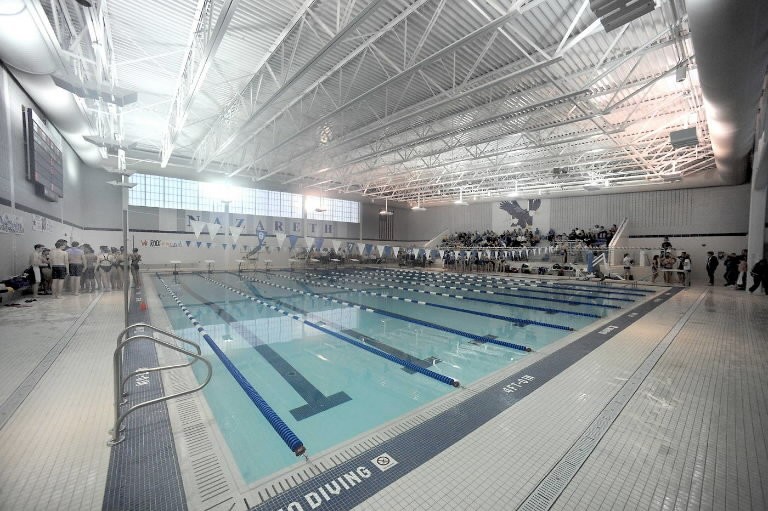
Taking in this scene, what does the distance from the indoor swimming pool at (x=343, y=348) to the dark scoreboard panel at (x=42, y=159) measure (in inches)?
152

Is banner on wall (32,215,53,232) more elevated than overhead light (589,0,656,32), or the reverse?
overhead light (589,0,656,32)

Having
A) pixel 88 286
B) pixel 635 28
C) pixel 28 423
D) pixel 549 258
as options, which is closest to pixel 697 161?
pixel 549 258

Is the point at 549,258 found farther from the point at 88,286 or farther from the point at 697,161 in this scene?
the point at 88,286

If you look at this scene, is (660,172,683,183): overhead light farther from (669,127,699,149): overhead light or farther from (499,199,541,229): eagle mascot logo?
(669,127,699,149): overhead light

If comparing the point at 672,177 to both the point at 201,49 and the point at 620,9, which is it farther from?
the point at 201,49

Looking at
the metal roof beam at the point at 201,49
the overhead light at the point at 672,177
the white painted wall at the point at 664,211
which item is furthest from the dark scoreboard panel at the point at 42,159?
the white painted wall at the point at 664,211

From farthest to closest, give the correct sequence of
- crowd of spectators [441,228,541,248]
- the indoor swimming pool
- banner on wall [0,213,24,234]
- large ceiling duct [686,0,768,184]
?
crowd of spectators [441,228,541,248] < banner on wall [0,213,24,234] < large ceiling duct [686,0,768,184] < the indoor swimming pool

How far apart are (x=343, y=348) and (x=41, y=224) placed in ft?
30.5

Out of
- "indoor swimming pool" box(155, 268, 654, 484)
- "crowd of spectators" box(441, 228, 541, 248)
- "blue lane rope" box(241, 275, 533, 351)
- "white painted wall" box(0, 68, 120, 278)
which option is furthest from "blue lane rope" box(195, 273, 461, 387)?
"crowd of spectators" box(441, 228, 541, 248)

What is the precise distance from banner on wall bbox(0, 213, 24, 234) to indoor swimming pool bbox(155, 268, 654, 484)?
299cm

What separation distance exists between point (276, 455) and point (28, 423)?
5.82ft

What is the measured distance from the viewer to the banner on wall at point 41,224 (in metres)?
7.78

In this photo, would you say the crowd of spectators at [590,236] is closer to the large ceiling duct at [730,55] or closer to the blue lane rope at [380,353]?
the large ceiling duct at [730,55]

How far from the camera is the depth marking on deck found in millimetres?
1635
